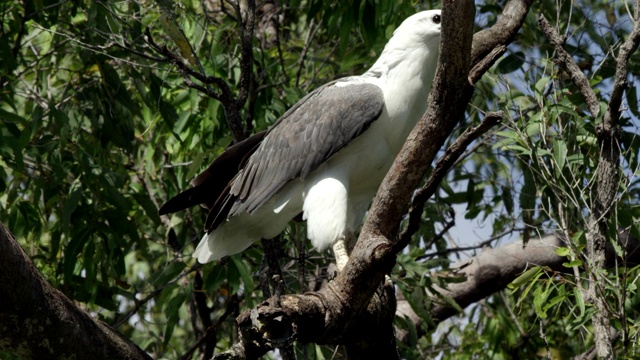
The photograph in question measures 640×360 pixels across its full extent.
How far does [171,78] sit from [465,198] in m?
2.08

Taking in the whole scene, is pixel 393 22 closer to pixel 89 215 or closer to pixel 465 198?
pixel 465 198

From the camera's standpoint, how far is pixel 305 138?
458 centimetres

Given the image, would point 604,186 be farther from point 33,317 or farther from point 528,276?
point 33,317

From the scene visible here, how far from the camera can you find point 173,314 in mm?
5281

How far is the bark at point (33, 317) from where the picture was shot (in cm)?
288

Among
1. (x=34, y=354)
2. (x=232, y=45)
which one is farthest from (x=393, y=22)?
(x=34, y=354)

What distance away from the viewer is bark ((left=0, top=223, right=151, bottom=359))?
288 centimetres

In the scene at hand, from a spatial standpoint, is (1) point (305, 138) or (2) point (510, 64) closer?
(1) point (305, 138)

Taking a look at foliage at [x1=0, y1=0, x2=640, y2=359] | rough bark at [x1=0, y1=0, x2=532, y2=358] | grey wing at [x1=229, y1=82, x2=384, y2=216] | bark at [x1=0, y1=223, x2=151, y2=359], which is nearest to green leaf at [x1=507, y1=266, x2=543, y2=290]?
foliage at [x1=0, y1=0, x2=640, y2=359]

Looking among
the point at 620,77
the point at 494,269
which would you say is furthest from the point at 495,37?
the point at 494,269

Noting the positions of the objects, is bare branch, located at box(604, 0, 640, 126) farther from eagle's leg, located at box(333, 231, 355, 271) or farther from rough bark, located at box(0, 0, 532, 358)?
eagle's leg, located at box(333, 231, 355, 271)

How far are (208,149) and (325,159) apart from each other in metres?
0.96

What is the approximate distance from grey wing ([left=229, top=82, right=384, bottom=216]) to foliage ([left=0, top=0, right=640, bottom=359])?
0.28 m

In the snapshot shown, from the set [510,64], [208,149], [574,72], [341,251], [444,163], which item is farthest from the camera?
[510,64]
